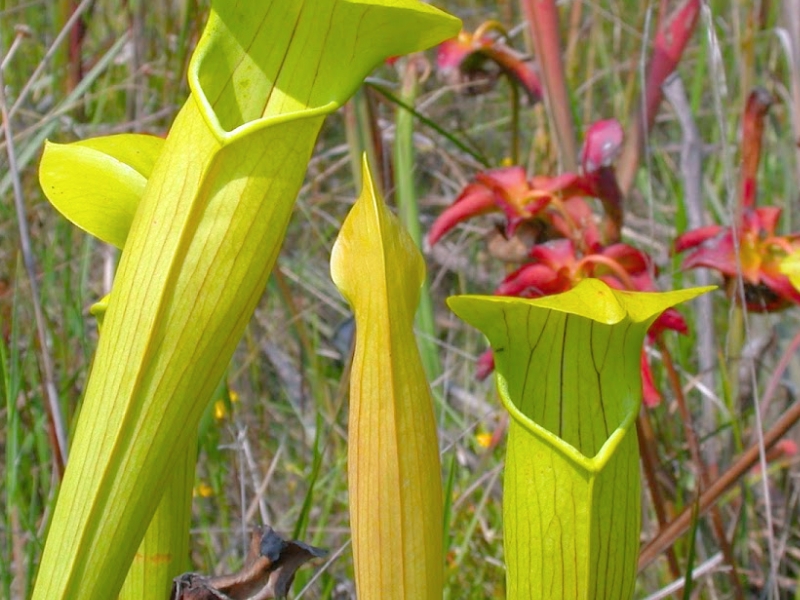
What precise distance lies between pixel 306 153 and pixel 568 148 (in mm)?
937

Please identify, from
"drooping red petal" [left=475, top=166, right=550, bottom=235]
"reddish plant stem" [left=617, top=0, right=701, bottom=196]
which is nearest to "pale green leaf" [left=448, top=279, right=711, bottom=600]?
"drooping red petal" [left=475, top=166, right=550, bottom=235]

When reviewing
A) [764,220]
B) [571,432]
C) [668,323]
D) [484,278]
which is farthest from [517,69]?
[484,278]

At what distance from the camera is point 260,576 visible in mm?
913

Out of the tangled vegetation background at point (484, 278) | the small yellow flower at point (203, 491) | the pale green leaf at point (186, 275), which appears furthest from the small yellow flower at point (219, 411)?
the pale green leaf at point (186, 275)

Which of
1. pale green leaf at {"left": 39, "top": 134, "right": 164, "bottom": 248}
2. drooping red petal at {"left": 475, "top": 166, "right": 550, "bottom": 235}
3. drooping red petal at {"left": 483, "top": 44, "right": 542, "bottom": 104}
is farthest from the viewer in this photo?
drooping red petal at {"left": 483, "top": 44, "right": 542, "bottom": 104}

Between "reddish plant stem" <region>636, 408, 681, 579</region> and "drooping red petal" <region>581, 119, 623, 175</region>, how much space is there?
1.17ft

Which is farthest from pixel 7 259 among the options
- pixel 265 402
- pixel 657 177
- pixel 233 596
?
pixel 657 177

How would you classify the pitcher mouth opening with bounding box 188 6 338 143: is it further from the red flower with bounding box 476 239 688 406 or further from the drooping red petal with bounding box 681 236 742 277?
the drooping red petal with bounding box 681 236 742 277

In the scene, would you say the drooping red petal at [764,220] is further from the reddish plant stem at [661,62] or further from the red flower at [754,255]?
the reddish plant stem at [661,62]

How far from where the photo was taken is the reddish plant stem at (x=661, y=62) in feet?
5.29

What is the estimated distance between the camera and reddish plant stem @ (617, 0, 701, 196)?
1.61m

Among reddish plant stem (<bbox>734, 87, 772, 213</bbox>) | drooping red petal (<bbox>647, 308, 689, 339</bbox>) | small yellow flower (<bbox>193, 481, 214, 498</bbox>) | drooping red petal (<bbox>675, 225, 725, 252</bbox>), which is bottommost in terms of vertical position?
small yellow flower (<bbox>193, 481, 214, 498</bbox>)

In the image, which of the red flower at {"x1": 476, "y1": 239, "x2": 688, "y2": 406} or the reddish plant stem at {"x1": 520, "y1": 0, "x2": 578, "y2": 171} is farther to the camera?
the reddish plant stem at {"x1": 520, "y1": 0, "x2": 578, "y2": 171}

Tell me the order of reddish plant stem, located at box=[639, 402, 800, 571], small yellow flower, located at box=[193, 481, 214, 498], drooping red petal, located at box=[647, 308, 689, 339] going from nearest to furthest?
reddish plant stem, located at box=[639, 402, 800, 571], drooping red petal, located at box=[647, 308, 689, 339], small yellow flower, located at box=[193, 481, 214, 498]
